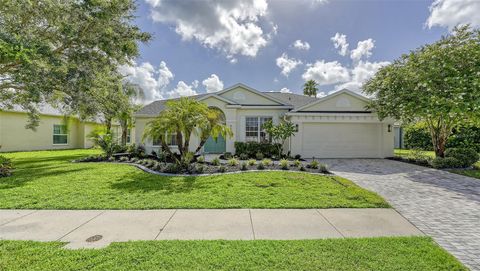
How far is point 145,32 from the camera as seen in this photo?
43.6ft

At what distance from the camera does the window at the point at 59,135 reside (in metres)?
22.6

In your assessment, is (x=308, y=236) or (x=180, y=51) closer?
(x=308, y=236)

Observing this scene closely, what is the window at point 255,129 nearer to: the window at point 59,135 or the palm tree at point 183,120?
the palm tree at point 183,120

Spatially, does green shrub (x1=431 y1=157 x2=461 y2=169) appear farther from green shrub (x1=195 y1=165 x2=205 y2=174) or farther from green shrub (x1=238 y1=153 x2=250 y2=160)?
green shrub (x1=195 y1=165 x2=205 y2=174)

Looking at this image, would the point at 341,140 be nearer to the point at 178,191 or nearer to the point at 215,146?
the point at 215,146

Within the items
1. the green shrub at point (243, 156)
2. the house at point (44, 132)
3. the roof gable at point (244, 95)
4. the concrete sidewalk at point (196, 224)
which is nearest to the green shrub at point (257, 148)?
the green shrub at point (243, 156)

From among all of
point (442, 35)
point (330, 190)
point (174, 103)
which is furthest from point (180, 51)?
point (442, 35)

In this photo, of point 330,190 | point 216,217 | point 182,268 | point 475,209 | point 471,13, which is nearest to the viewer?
point 182,268

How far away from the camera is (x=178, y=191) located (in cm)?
721

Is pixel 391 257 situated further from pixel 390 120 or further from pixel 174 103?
pixel 390 120

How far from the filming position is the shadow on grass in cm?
742

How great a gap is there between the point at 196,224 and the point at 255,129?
12700mm

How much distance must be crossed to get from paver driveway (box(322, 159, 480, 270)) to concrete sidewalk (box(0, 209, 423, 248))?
1.69 feet

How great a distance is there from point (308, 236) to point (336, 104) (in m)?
14.3
